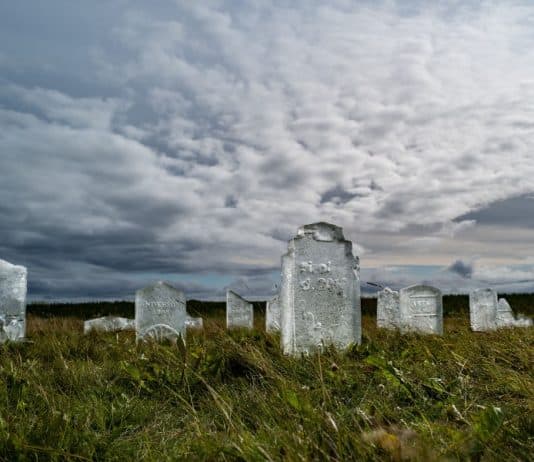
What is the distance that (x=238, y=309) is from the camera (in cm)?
1432

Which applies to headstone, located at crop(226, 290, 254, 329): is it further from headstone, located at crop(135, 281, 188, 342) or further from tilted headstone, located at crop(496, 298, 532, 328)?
tilted headstone, located at crop(496, 298, 532, 328)

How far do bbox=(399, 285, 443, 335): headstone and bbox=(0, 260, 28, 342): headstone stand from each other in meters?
7.50

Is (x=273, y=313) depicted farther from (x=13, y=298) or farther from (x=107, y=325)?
(x=13, y=298)

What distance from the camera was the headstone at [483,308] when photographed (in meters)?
14.7

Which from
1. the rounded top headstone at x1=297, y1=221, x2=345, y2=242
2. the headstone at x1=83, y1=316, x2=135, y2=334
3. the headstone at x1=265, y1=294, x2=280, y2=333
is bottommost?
the headstone at x1=83, y1=316, x2=135, y2=334

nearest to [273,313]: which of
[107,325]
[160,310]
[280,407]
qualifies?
[160,310]

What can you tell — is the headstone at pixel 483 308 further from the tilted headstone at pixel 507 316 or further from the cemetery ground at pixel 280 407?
the cemetery ground at pixel 280 407

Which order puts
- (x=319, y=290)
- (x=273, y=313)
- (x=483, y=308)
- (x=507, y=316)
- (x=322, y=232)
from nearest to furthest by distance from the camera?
1. (x=319, y=290)
2. (x=322, y=232)
3. (x=273, y=313)
4. (x=483, y=308)
5. (x=507, y=316)

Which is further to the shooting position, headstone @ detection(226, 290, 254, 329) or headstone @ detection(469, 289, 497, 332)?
headstone @ detection(469, 289, 497, 332)

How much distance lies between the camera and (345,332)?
23.2 feet

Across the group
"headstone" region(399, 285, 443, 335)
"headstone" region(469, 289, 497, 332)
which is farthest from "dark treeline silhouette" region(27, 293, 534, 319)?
"headstone" region(399, 285, 443, 335)

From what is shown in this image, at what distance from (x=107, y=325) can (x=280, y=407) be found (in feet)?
35.7

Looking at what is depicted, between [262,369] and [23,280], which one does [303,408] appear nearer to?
[262,369]

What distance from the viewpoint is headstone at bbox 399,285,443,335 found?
37.9ft
